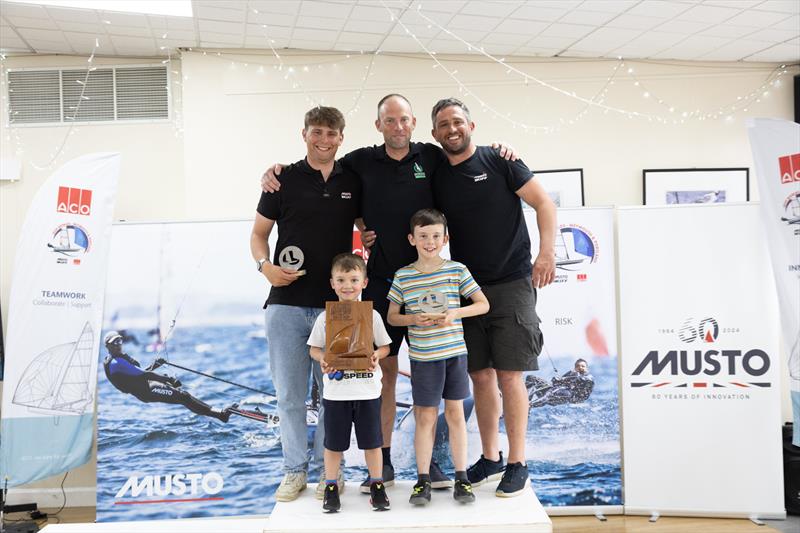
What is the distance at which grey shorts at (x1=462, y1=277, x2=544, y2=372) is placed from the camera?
2.72m

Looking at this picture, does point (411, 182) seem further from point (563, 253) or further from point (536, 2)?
point (536, 2)

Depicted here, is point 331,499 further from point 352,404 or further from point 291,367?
point 291,367

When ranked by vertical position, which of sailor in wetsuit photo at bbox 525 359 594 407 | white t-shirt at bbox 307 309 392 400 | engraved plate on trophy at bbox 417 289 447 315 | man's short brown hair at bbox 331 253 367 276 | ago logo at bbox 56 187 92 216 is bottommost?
sailor in wetsuit photo at bbox 525 359 594 407

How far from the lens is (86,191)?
4285 millimetres

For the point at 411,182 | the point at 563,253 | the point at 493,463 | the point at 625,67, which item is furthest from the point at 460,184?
the point at 625,67

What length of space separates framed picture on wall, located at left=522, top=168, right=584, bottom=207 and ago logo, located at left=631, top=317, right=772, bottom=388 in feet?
4.74

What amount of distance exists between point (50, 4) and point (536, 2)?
308 cm

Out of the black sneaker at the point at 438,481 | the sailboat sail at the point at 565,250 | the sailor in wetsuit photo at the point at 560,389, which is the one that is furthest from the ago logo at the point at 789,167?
the black sneaker at the point at 438,481

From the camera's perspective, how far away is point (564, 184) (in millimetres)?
5375

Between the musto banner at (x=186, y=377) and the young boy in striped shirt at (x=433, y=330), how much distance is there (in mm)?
1695

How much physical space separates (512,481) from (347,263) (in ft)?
3.68

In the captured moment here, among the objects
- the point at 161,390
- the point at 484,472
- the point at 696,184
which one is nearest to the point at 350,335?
the point at 484,472

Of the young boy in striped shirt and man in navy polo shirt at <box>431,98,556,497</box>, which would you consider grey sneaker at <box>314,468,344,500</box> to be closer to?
the young boy in striped shirt

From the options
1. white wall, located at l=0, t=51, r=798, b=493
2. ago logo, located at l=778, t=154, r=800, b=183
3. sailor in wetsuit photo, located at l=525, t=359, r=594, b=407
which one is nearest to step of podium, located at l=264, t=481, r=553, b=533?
sailor in wetsuit photo, located at l=525, t=359, r=594, b=407
